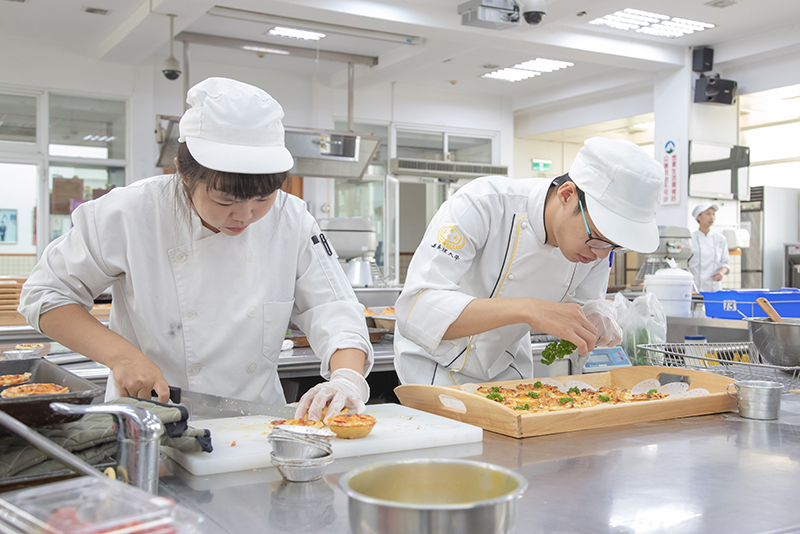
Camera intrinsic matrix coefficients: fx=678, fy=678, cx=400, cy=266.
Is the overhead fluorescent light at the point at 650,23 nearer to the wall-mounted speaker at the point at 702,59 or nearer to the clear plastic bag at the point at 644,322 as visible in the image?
the wall-mounted speaker at the point at 702,59

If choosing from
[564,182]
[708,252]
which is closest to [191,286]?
[564,182]

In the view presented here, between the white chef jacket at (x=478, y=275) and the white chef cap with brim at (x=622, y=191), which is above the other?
the white chef cap with brim at (x=622, y=191)

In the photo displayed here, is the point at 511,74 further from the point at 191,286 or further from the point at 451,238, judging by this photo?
the point at 191,286

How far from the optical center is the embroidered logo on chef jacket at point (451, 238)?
204 cm

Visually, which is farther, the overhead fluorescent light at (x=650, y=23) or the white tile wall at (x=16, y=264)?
the white tile wall at (x=16, y=264)

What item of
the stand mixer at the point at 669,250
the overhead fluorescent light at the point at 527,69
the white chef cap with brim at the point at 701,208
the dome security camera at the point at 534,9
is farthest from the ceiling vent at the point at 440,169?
the dome security camera at the point at 534,9

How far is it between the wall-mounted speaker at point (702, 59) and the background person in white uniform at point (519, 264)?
20.9 feet

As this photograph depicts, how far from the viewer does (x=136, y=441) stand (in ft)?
3.21

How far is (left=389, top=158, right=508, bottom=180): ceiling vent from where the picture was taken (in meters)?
9.37

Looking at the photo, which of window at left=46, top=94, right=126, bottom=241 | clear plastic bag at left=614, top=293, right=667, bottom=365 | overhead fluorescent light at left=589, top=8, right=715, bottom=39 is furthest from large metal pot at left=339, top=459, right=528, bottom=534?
window at left=46, top=94, right=126, bottom=241

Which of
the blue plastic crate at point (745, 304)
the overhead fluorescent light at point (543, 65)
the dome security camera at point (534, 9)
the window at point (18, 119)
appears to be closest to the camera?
the blue plastic crate at point (745, 304)

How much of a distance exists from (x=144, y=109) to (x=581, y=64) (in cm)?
532

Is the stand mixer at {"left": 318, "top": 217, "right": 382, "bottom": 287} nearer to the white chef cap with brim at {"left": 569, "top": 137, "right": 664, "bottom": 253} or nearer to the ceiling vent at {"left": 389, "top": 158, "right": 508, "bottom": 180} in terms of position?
the white chef cap with brim at {"left": 569, "top": 137, "right": 664, "bottom": 253}

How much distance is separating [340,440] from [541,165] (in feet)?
34.4
